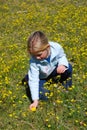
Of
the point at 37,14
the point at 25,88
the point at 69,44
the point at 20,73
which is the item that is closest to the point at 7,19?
the point at 37,14

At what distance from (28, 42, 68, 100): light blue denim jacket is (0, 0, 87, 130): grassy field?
22 centimetres

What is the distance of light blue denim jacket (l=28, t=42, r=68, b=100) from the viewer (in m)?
5.82

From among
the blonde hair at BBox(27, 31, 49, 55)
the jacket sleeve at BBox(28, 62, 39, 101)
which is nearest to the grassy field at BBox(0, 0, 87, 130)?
the jacket sleeve at BBox(28, 62, 39, 101)

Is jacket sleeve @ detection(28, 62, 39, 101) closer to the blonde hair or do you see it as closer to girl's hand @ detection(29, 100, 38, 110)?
girl's hand @ detection(29, 100, 38, 110)

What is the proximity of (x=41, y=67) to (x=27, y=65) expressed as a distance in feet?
5.16

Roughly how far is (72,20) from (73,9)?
144 centimetres

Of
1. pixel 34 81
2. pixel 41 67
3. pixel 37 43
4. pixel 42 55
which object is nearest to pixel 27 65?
pixel 41 67

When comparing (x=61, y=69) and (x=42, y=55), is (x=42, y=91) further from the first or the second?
(x=42, y=55)

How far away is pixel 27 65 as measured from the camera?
754 centimetres

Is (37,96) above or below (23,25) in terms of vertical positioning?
above

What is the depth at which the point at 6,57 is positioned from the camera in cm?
828

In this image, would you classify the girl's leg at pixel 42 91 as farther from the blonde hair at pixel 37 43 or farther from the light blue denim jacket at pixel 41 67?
the blonde hair at pixel 37 43

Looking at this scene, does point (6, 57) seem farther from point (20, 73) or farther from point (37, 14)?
point (37, 14)

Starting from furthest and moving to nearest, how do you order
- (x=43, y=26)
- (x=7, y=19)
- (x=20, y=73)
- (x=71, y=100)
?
(x=7, y=19), (x=43, y=26), (x=20, y=73), (x=71, y=100)
